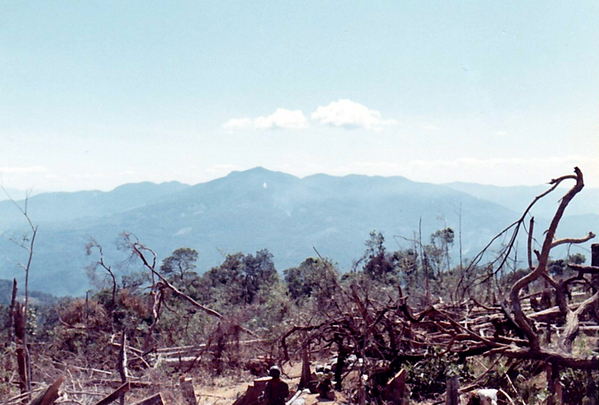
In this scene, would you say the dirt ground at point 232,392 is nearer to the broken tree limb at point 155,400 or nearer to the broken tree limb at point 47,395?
the broken tree limb at point 155,400

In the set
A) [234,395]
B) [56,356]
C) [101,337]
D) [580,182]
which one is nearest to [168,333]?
[101,337]

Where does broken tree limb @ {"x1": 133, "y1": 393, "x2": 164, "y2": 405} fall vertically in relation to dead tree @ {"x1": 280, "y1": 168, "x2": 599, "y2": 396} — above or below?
below

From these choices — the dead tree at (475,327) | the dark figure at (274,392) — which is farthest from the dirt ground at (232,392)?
the dark figure at (274,392)

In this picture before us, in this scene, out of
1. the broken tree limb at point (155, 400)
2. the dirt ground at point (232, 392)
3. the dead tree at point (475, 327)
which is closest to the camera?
the dead tree at point (475, 327)

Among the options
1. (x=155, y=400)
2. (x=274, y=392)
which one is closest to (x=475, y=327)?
(x=274, y=392)

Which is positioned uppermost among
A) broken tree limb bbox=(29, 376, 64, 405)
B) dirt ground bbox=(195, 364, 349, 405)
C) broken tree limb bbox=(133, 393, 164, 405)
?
broken tree limb bbox=(29, 376, 64, 405)

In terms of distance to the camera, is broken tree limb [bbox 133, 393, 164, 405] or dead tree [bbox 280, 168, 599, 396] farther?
broken tree limb [bbox 133, 393, 164, 405]

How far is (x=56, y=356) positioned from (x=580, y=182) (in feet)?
38.1

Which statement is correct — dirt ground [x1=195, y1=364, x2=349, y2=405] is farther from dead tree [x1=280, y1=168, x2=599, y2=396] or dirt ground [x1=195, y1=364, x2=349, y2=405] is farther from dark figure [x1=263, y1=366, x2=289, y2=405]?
dark figure [x1=263, y1=366, x2=289, y2=405]

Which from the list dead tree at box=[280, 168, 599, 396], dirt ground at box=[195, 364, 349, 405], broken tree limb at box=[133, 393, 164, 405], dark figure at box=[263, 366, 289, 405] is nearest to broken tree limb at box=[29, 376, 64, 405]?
broken tree limb at box=[133, 393, 164, 405]

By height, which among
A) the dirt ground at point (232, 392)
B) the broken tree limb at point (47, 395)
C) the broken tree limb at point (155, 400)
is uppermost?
the broken tree limb at point (47, 395)

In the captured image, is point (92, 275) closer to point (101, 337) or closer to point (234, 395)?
point (101, 337)

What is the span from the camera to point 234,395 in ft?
27.0

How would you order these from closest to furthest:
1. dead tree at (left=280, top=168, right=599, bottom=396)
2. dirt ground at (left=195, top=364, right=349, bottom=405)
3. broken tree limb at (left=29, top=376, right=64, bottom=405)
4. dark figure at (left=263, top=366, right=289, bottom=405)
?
broken tree limb at (left=29, top=376, right=64, bottom=405) < dead tree at (left=280, top=168, right=599, bottom=396) < dark figure at (left=263, top=366, right=289, bottom=405) < dirt ground at (left=195, top=364, right=349, bottom=405)
